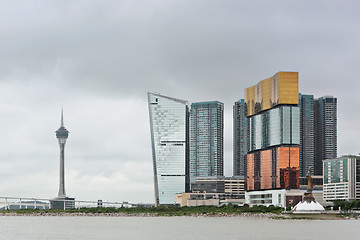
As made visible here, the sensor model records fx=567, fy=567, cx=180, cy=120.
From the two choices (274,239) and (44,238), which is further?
(44,238)

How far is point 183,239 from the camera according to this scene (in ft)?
311

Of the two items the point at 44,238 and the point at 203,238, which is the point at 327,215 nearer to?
the point at 203,238

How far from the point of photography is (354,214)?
19512 centimetres

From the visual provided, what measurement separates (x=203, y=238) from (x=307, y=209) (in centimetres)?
10200

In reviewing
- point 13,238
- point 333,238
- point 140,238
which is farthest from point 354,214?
point 13,238

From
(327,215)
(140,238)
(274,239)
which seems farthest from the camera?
(327,215)

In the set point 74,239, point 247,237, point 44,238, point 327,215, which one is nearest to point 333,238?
point 247,237

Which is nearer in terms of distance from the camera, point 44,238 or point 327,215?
point 44,238

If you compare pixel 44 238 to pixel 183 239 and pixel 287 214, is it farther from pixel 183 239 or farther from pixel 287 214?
pixel 287 214

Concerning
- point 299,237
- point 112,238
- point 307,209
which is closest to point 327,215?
point 307,209

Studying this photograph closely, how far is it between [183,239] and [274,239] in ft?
49.3

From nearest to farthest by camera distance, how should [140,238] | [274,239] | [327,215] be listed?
1. [274,239]
2. [140,238]
3. [327,215]

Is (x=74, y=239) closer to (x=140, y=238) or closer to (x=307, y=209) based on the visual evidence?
(x=140, y=238)

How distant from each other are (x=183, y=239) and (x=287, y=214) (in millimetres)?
110250
